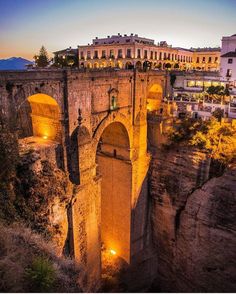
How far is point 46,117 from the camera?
15.2 meters

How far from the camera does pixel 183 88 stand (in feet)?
90.7

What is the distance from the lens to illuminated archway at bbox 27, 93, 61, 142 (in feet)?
48.1

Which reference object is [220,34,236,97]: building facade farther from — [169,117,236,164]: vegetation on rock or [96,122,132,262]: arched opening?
[96,122,132,262]: arched opening

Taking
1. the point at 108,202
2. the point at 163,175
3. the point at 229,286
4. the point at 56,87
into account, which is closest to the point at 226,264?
the point at 229,286

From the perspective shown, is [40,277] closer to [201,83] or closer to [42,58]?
[201,83]

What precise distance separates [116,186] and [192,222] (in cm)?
640

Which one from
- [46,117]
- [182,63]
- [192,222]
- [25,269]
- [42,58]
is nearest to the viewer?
[25,269]

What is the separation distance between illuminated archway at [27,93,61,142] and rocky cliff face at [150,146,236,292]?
10.4 meters

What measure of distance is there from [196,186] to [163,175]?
9.57 ft

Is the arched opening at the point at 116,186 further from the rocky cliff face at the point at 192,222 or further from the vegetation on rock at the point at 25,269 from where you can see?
the vegetation on rock at the point at 25,269

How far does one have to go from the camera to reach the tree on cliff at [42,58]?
4759 centimetres

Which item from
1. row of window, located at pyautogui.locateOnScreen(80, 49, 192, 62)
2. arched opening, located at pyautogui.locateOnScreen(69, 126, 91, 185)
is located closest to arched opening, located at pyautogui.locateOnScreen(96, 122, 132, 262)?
arched opening, located at pyautogui.locateOnScreen(69, 126, 91, 185)

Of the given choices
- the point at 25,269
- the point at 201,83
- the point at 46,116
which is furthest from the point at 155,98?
the point at 25,269

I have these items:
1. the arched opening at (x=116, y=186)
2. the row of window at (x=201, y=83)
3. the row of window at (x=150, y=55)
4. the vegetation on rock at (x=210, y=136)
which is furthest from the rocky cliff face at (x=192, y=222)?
the row of window at (x=150, y=55)
